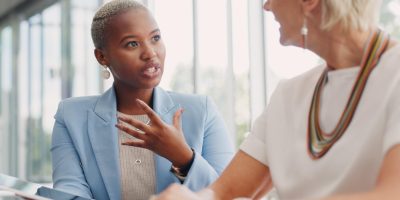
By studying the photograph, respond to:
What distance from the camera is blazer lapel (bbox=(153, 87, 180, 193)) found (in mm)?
1866

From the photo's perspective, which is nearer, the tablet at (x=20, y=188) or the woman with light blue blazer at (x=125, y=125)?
the tablet at (x=20, y=188)

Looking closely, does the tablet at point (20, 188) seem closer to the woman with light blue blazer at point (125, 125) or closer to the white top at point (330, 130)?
the woman with light blue blazer at point (125, 125)

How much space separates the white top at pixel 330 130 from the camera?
109cm

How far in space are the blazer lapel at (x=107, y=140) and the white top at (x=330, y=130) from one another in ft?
2.00

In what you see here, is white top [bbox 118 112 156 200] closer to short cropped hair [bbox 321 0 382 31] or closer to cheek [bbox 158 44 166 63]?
cheek [bbox 158 44 166 63]

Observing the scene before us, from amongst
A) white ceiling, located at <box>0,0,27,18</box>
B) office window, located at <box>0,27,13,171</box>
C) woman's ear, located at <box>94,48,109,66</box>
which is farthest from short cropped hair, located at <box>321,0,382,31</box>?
office window, located at <box>0,27,13,171</box>

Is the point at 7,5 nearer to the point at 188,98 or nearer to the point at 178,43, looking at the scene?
the point at 178,43

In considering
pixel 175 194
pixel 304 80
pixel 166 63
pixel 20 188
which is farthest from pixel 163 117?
pixel 166 63

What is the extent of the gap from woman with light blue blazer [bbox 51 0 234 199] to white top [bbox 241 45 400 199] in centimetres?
49

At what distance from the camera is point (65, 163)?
1.94 metres

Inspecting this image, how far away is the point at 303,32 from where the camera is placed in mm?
1258

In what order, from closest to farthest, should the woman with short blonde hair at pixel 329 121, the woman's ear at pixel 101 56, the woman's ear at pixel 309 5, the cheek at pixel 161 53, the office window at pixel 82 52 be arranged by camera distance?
the woman with short blonde hair at pixel 329 121 → the woman's ear at pixel 309 5 → the cheek at pixel 161 53 → the woman's ear at pixel 101 56 → the office window at pixel 82 52

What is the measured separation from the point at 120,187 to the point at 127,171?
63 mm

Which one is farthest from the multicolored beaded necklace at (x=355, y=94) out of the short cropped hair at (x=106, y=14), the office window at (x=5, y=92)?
the office window at (x=5, y=92)
